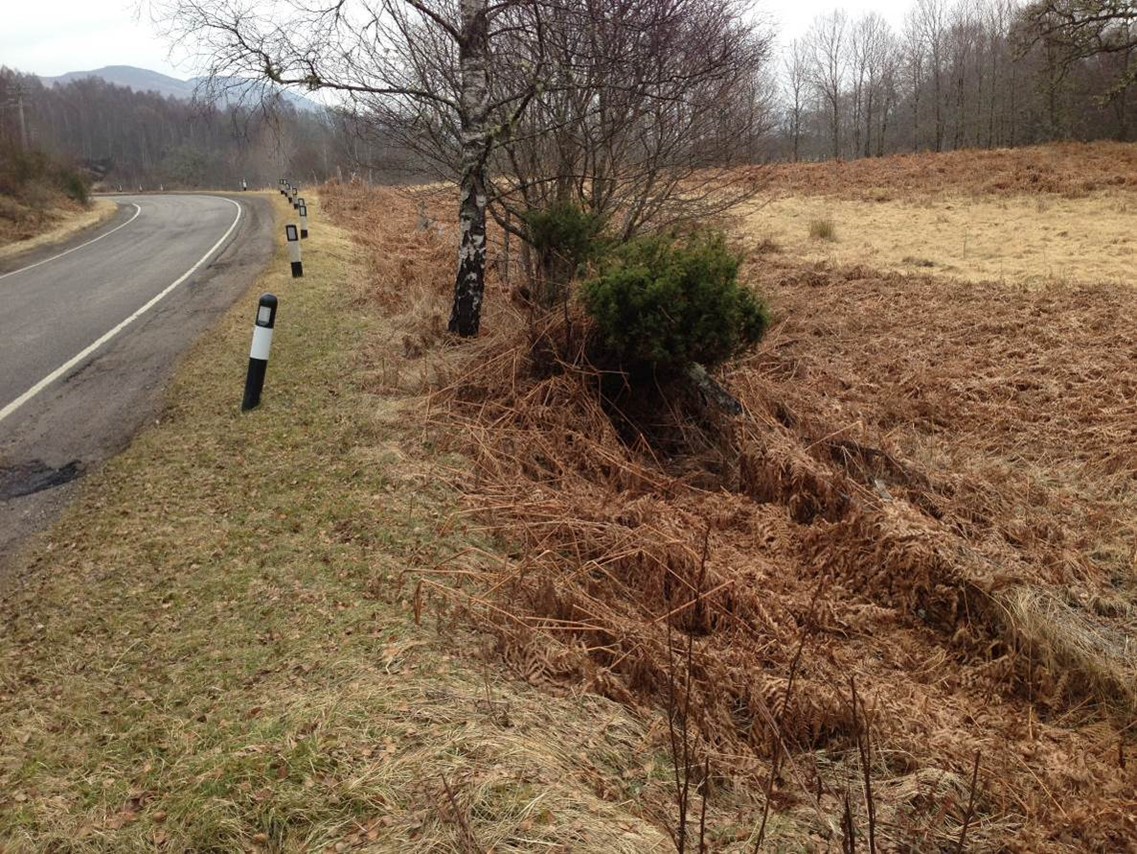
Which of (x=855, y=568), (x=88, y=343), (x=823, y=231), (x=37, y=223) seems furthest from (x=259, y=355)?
(x=37, y=223)

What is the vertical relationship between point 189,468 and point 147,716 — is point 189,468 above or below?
above

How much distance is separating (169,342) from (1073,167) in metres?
25.8

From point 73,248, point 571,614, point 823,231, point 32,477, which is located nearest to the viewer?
point 571,614

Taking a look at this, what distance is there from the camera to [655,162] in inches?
405

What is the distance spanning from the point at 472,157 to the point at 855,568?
516 cm

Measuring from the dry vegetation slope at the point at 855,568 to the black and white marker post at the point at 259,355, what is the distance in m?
1.07

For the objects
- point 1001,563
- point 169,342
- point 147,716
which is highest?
point 169,342

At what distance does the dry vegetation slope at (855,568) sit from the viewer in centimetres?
302

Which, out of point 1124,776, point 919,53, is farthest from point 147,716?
point 919,53

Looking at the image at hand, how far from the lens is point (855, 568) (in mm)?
4781

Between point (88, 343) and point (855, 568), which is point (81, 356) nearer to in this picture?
point (88, 343)

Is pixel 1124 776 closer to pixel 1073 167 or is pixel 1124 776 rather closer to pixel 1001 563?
pixel 1001 563

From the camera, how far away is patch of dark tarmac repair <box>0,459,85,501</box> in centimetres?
473

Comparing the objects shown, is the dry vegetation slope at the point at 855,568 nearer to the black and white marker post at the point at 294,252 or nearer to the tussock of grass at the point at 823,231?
the black and white marker post at the point at 294,252
